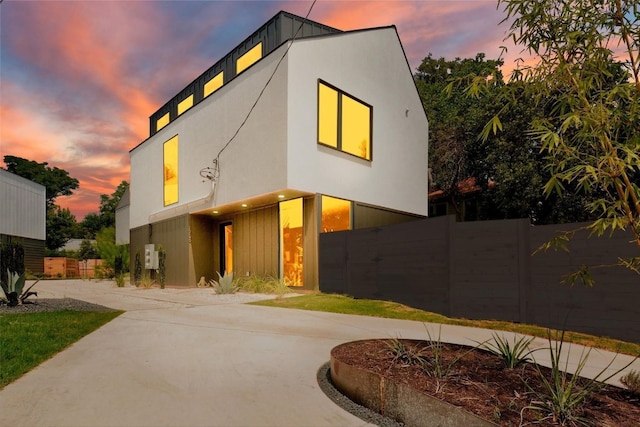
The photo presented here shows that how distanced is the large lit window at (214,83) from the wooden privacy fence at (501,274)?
1066 centimetres

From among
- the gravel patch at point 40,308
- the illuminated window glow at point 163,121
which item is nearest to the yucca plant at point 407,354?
the gravel patch at point 40,308

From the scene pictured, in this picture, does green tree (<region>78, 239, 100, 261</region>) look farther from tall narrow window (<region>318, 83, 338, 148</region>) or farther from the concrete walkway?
the concrete walkway

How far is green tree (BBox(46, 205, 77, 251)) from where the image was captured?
1558 inches

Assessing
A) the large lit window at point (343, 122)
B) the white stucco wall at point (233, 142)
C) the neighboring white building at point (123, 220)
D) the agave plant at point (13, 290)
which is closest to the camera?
the agave plant at point (13, 290)

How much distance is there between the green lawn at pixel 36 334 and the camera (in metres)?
3.85

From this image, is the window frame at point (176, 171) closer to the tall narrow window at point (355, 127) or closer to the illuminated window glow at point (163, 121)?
the illuminated window glow at point (163, 121)

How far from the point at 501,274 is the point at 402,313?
213cm

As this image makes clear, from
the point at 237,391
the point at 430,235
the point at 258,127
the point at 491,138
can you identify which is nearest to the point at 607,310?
the point at 430,235

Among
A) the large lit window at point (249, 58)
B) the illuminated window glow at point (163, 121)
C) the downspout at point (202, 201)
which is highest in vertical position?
the large lit window at point (249, 58)

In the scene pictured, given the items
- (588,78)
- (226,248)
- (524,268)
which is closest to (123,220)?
(226,248)

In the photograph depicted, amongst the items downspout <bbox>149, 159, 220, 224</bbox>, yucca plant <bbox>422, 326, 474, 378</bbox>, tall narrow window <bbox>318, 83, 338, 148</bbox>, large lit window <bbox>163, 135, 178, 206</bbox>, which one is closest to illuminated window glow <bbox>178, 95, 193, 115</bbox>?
large lit window <bbox>163, 135, 178, 206</bbox>

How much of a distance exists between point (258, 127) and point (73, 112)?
5460 millimetres

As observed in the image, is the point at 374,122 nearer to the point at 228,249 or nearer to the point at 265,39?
the point at 265,39

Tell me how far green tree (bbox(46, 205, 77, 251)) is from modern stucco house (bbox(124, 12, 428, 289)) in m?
30.5
